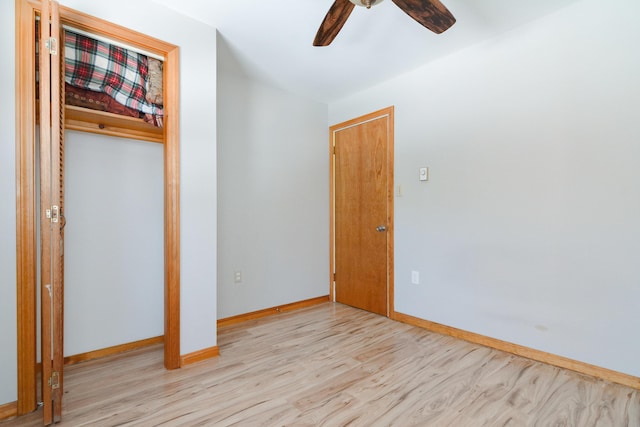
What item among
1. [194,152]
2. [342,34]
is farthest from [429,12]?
[194,152]

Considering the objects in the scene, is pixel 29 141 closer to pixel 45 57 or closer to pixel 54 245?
pixel 45 57

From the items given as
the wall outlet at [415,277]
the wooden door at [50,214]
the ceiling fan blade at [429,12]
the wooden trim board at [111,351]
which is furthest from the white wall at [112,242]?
the wall outlet at [415,277]

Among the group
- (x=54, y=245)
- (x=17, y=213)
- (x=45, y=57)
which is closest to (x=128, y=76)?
(x=45, y=57)

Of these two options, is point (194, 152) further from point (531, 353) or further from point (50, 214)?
point (531, 353)

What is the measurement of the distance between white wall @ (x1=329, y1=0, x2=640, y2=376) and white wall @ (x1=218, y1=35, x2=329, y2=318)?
42.6 inches

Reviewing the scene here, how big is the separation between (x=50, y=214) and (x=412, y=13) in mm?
2024

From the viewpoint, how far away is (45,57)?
4.60 ft

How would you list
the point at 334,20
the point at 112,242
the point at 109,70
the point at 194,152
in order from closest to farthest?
the point at 334,20 < the point at 109,70 < the point at 194,152 < the point at 112,242

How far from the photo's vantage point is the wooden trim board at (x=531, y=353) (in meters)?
1.77

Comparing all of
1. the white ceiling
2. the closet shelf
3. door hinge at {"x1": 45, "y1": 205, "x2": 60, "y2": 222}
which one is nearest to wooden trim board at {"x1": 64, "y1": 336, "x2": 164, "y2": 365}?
door hinge at {"x1": 45, "y1": 205, "x2": 60, "y2": 222}

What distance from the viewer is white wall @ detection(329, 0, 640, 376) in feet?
5.83

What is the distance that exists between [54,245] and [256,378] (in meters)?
1.32

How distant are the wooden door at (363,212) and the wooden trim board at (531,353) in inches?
16.5

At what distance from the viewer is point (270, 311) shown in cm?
304
